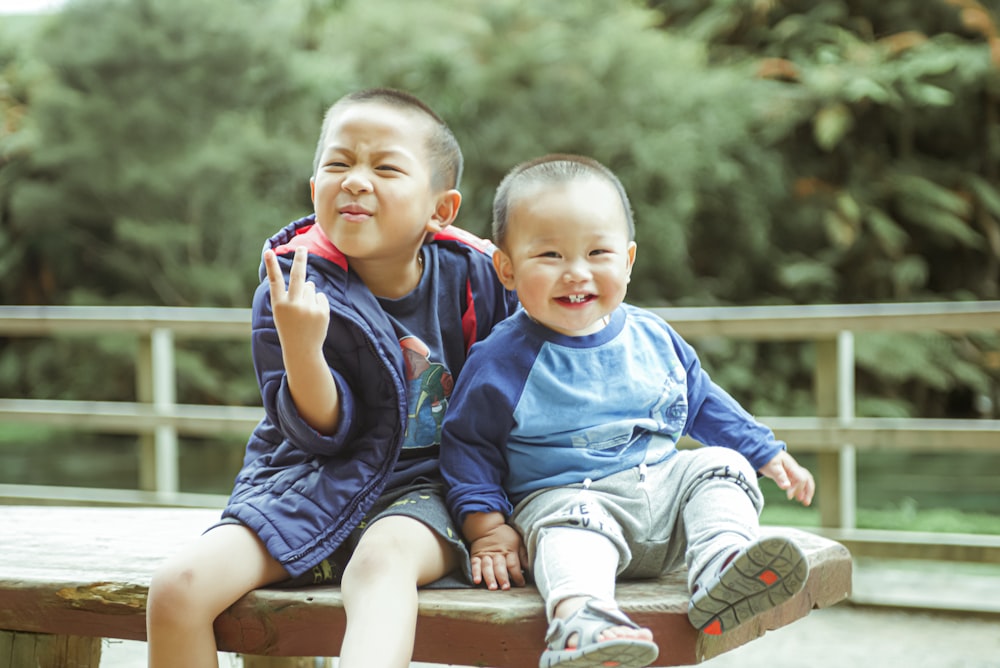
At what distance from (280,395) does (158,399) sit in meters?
2.79

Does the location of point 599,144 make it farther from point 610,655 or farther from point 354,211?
point 610,655

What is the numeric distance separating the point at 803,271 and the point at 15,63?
308 inches

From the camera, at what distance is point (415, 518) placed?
Result: 1.44 metres

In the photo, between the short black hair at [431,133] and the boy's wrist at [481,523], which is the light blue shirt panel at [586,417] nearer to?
the boy's wrist at [481,523]

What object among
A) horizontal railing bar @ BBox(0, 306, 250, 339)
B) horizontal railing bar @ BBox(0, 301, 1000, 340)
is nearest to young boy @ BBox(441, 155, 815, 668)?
horizontal railing bar @ BBox(0, 301, 1000, 340)

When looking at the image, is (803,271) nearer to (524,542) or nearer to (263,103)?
(263,103)

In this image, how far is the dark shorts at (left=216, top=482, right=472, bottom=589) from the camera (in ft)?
4.74

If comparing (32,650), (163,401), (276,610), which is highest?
(163,401)

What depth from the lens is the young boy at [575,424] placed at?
1.42 metres

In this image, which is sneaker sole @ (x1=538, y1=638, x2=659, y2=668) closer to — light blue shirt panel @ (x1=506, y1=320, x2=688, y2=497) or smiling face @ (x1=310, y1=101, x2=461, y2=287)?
light blue shirt panel @ (x1=506, y1=320, x2=688, y2=497)

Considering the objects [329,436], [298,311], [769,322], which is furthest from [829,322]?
[298,311]

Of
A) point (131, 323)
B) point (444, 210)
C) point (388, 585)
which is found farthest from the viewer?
point (131, 323)

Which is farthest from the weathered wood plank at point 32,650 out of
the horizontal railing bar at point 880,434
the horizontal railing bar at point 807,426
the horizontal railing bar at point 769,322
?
the horizontal railing bar at point 880,434

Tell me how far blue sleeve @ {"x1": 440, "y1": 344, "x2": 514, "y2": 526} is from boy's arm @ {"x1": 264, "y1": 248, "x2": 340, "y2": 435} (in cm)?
17
